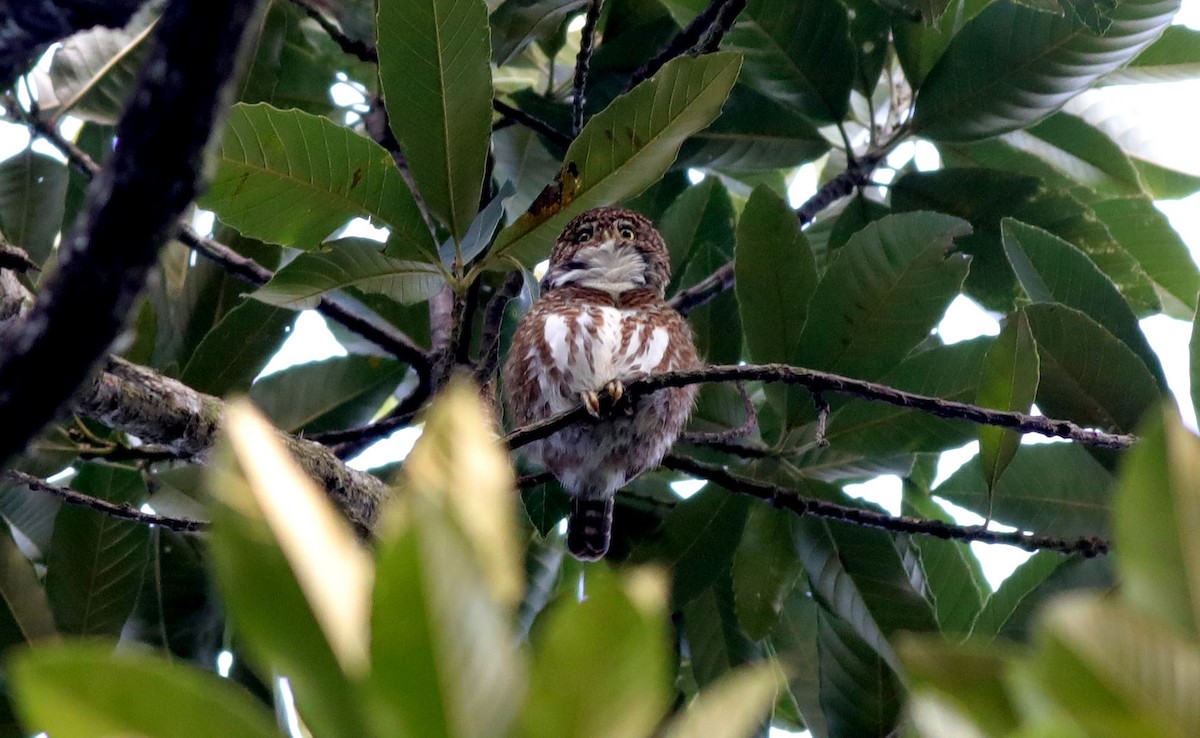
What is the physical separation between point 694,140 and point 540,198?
4.06 feet

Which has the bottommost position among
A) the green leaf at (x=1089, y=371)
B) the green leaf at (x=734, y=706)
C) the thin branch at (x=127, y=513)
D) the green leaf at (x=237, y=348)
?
the green leaf at (x=734, y=706)

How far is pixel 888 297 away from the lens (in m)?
2.72

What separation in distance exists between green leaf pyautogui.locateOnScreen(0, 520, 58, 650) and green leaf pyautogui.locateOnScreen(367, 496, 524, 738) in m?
2.25

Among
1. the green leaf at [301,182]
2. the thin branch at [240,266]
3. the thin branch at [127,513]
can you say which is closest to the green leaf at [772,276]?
the green leaf at [301,182]

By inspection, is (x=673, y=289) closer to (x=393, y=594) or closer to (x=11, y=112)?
(x=11, y=112)

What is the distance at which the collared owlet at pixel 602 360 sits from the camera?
314 cm

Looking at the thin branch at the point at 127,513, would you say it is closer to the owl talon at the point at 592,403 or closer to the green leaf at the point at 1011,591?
the owl talon at the point at 592,403

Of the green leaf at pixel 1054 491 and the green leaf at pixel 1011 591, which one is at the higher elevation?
the green leaf at pixel 1054 491

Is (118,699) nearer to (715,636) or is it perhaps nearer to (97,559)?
(97,559)

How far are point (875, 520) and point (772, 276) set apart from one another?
62 cm

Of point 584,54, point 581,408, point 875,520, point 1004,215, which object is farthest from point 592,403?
point 1004,215

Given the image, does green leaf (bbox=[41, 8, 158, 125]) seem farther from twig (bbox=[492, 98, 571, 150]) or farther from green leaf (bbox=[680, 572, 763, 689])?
green leaf (bbox=[680, 572, 763, 689])

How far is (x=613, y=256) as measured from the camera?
3.70 meters

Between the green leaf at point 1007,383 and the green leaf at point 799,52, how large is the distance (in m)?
1.36
